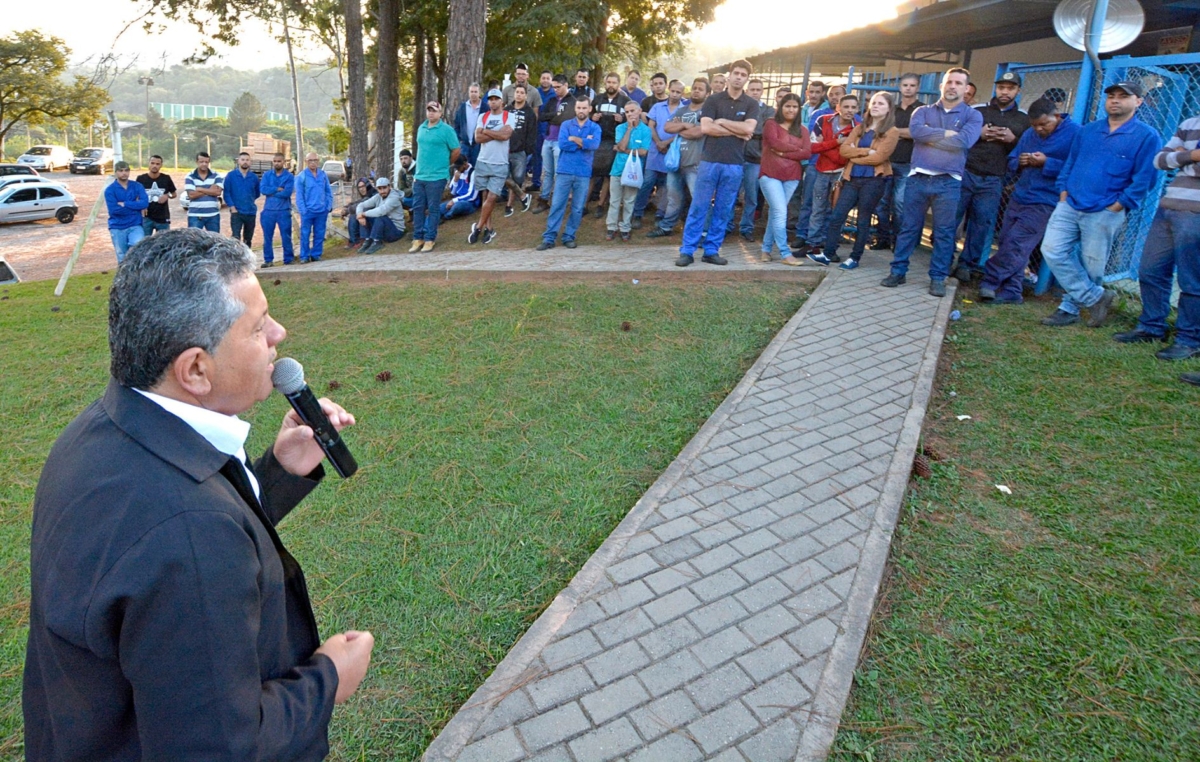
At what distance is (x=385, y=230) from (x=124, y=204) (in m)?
3.97

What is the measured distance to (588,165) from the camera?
10.5 m

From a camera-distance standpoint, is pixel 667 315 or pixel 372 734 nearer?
pixel 372 734

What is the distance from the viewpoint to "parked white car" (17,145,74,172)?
43.6m

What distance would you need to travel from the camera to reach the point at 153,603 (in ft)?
4.18

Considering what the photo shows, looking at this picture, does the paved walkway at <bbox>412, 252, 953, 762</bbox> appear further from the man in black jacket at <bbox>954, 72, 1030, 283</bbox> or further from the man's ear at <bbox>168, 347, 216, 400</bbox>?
the man in black jacket at <bbox>954, 72, 1030, 283</bbox>

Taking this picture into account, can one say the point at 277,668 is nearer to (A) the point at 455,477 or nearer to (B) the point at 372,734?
(B) the point at 372,734

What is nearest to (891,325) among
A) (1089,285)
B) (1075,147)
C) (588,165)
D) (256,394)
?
(1089,285)

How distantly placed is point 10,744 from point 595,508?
273 centimetres

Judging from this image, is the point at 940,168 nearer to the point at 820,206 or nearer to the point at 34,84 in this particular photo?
the point at 820,206

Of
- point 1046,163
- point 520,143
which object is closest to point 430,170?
point 520,143

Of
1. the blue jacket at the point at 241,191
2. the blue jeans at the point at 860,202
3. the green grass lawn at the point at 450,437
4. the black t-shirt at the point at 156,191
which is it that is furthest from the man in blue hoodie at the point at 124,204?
the blue jeans at the point at 860,202

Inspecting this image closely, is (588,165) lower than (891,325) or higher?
higher

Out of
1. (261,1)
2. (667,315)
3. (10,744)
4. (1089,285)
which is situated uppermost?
(261,1)

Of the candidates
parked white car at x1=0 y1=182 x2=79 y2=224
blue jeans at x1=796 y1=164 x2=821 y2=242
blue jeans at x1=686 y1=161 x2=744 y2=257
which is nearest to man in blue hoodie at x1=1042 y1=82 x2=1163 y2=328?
blue jeans at x1=796 y1=164 x2=821 y2=242
